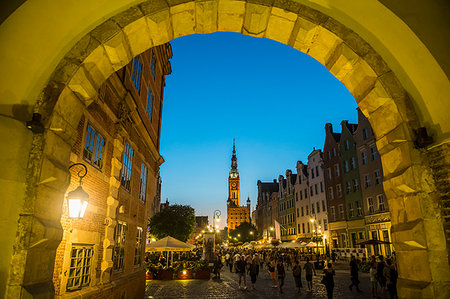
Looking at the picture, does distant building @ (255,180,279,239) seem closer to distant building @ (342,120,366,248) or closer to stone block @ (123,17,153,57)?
distant building @ (342,120,366,248)

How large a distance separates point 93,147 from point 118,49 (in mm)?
4142

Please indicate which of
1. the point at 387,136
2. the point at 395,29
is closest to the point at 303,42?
the point at 395,29

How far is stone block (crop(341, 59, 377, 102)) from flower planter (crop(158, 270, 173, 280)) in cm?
2160

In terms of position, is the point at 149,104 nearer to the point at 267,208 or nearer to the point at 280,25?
the point at 280,25

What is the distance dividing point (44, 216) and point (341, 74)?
17.0 feet

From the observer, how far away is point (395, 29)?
→ 436 centimetres

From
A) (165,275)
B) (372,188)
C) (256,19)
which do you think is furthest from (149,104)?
(372,188)

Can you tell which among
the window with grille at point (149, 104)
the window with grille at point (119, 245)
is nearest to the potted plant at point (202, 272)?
the window with grille at point (149, 104)

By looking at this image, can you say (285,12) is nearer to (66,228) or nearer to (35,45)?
(35,45)

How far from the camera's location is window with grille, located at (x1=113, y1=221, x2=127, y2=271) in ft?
32.3

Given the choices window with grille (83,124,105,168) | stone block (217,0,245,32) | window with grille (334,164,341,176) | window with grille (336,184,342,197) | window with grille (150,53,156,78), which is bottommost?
window with grille (83,124,105,168)

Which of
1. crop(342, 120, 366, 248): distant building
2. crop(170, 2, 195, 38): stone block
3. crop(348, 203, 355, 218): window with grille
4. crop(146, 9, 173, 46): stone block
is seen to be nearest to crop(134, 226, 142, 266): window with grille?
crop(146, 9, 173, 46): stone block

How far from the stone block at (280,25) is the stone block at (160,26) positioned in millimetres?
1704

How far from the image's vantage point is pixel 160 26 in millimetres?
4938
